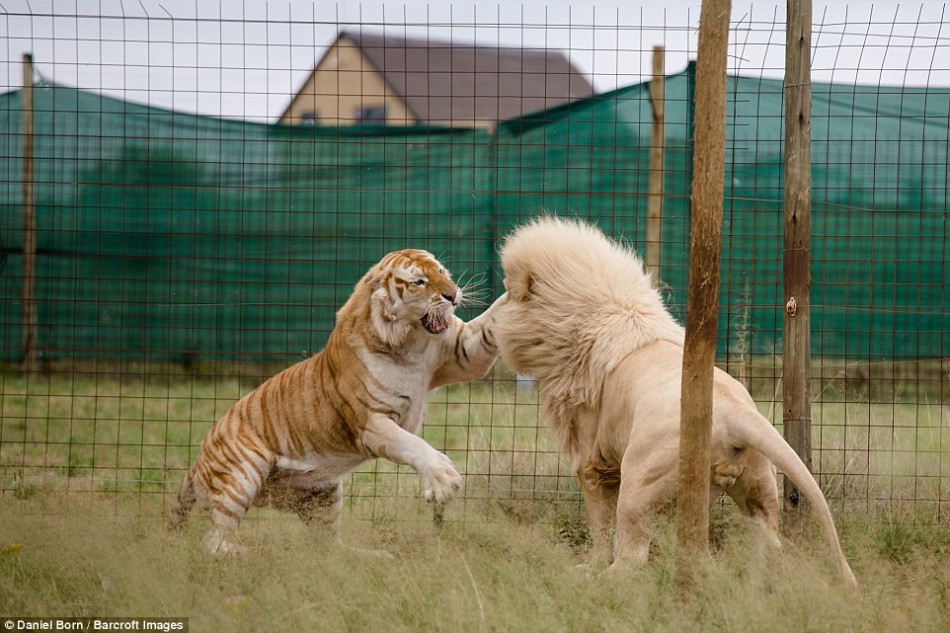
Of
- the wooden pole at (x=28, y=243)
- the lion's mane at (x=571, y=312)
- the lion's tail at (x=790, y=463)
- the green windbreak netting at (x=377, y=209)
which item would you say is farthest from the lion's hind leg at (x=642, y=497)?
the wooden pole at (x=28, y=243)

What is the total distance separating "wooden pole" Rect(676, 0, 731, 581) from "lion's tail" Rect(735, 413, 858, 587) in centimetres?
28

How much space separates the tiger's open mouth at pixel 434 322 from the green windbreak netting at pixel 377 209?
2.41 metres

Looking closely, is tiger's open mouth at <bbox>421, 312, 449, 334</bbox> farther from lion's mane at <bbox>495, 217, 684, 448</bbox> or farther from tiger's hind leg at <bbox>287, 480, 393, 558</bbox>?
tiger's hind leg at <bbox>287, 480, 393, 558</bbox>

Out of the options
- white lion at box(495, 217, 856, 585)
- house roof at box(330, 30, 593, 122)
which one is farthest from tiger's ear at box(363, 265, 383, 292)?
house roof at box(330, 30, 593, 122)

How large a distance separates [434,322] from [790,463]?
2.12 metres

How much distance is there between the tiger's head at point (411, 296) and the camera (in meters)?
5.29

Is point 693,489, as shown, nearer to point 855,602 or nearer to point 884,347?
point 855,602

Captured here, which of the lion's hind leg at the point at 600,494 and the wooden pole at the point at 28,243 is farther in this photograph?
the wooden pole at the point at 28,243

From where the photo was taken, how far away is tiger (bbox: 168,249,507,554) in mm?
5324

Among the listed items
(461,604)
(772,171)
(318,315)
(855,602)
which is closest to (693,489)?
(855,602)

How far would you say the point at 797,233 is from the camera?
525 centimetres

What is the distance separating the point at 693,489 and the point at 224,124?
688cm

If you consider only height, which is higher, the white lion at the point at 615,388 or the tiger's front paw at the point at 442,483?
the white lion at the point at 615,388

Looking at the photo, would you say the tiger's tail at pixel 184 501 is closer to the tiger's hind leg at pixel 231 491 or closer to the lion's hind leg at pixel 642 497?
the tiger's hind leg at pixel 231 491
